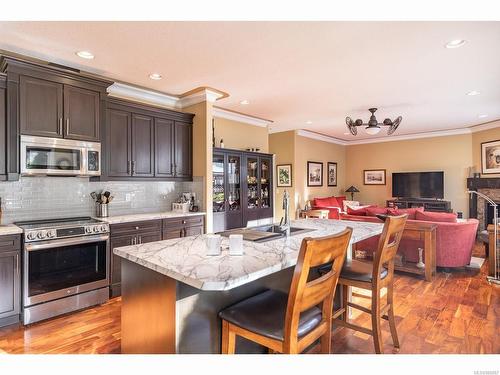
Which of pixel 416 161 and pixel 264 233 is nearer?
pixel 264 233

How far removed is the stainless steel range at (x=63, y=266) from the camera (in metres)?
2.83

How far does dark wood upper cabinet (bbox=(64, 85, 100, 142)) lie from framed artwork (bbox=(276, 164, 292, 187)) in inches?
190

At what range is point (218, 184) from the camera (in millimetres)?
4965

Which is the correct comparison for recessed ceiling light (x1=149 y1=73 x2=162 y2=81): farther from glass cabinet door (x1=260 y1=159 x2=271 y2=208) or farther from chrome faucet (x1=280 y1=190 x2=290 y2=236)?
glass cabinet door (x1=260 y1=159 x2=271 y2=208)

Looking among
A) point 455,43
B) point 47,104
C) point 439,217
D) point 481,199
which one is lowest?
point 439,217

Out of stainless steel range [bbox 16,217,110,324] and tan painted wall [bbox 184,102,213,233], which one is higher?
tan painted wall [bbox 184,102,213,233]

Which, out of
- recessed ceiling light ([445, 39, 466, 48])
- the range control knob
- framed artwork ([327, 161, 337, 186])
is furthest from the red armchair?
the range control knob

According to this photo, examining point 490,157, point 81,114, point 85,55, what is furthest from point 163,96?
point 490,157

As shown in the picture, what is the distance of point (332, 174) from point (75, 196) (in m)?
6.81

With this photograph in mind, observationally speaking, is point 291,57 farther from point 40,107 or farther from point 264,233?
point 40,107

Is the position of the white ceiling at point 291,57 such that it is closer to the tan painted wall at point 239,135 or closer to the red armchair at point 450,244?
the tan painted wall at point 239,135

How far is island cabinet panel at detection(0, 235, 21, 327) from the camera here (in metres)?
2.70

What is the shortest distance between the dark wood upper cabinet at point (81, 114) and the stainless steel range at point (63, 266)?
3.21ft
